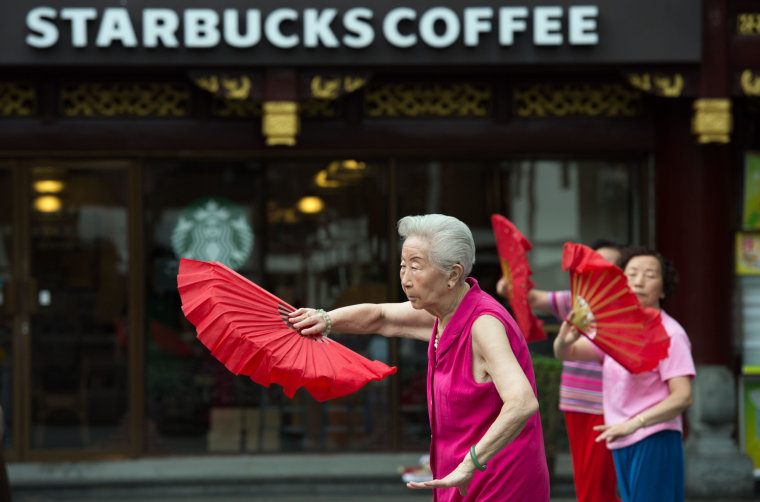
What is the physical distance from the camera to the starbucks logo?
8.69 meters

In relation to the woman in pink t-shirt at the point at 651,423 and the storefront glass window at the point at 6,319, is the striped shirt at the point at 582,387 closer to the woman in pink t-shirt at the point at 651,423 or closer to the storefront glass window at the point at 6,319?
the woman in pink t-shirt at the point at 651,423

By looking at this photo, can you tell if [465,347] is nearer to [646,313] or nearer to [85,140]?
[646,313]

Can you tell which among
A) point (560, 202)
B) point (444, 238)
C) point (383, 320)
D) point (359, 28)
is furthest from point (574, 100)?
point (444, 238)

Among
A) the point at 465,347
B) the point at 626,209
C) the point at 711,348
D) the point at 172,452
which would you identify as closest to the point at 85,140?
the point at 172,452

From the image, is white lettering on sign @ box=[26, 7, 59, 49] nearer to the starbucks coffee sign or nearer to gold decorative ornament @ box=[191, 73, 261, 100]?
the starbucks coffee sign

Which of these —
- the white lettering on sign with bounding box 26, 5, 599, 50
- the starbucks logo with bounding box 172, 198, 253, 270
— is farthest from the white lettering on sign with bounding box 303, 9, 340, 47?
the starbucks logo with bounding box 172, 198, 253, 270

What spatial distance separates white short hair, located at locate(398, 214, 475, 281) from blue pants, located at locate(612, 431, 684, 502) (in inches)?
66.8

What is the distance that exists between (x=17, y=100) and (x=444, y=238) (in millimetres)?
5958

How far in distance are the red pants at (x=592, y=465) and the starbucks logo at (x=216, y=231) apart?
12.4 ft

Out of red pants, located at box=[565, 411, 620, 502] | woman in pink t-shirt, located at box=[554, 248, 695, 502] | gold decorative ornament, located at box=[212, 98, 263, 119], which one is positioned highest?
gold decorative ornament, located at box=[212, 98, 263, 119]

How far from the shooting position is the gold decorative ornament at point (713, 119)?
26.2ft

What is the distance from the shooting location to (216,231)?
28.5 ft

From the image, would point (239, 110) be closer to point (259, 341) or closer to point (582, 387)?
point (582, 387)

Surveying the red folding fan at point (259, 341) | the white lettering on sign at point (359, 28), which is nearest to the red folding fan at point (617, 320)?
the red folding fan at point (259, 341)
